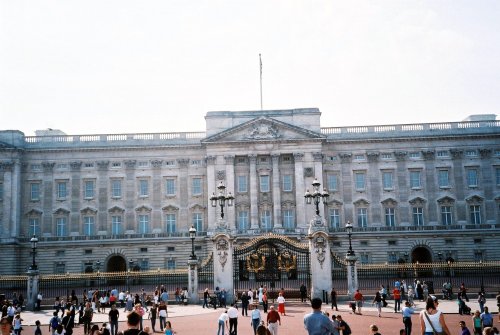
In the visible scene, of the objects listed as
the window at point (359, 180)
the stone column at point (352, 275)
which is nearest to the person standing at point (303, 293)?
the stone column at point (352, 275)

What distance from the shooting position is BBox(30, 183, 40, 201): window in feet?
202

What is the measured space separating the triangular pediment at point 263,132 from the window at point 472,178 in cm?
1749

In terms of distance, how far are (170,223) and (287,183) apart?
572 inches

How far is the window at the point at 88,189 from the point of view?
61906 mm

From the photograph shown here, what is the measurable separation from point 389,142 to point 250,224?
19.1 meters

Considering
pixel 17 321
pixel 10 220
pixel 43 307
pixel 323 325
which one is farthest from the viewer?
pixel 10 220

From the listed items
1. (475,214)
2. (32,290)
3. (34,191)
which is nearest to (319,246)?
(32,290)

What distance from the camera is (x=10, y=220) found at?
59.4 m

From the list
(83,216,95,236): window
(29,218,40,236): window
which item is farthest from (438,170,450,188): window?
(29,218,40,236): window

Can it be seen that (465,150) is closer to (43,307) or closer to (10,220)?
(43,307)

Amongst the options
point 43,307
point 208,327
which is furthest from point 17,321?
point 43,307

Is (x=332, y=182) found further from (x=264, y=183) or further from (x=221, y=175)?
(x=221, y=175)

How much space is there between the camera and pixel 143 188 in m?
62.2

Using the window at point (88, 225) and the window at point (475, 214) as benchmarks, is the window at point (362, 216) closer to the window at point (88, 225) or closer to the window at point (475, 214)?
the window at point (475, 214)
